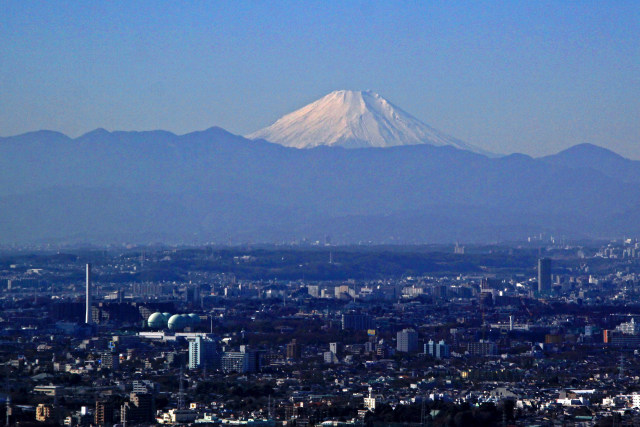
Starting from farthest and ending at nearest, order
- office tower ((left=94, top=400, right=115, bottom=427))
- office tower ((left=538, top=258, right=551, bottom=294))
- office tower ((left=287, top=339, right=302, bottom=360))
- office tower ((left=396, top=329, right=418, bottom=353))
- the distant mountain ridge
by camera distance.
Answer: the distant mountain ridge → office tower ((left=538, top=258, right=551, bottom=294)) → office tower ((left=396, top=329, right=418, bottom=353)) → office tower ((left=287, top=339, right=302, bottom=360)) → office tower ((left=94, top=400, right=115, bottom=427))

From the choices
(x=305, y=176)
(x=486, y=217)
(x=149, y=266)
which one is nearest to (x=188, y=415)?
(x=149, y=266)

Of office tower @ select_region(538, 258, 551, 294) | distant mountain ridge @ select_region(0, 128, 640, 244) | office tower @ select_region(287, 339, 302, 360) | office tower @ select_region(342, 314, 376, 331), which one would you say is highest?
distant mountain ridge @ select_region(0, 128, 640, 244)

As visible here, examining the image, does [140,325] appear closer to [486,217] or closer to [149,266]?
[149,266]

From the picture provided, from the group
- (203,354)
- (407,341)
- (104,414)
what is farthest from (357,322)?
(104,414)

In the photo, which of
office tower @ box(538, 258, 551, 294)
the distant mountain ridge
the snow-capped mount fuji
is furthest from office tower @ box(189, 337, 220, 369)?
the snow-capped mount fuji

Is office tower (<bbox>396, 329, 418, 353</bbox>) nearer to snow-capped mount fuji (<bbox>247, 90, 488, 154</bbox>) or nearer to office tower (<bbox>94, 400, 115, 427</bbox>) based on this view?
office tower (<bbox>94, 400, 115, 427</bbox>)

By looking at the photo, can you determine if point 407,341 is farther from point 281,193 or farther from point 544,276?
point 281,193

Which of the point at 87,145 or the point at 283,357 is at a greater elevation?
the point at 87,145
